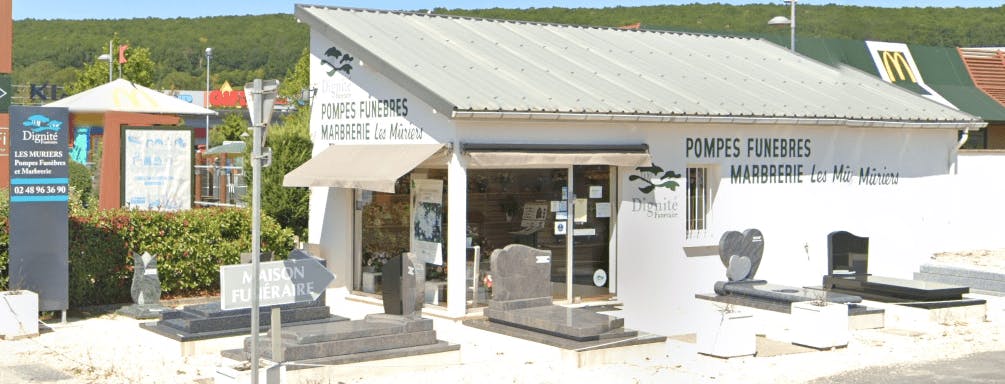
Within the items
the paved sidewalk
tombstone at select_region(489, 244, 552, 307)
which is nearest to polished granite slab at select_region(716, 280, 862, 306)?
the paved sidewalk

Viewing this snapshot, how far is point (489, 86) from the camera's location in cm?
1462

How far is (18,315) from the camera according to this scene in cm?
1239

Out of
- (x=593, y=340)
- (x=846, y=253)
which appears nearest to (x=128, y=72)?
(x=846, y=253)

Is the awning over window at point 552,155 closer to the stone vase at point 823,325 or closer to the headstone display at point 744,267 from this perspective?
the headstone display at point 744,267

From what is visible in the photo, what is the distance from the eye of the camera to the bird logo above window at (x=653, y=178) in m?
15.5

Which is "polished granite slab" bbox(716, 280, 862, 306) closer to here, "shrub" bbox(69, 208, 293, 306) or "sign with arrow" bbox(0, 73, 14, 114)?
"shrub" bbox(69, 208, 293, 306)

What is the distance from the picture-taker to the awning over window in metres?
13.8

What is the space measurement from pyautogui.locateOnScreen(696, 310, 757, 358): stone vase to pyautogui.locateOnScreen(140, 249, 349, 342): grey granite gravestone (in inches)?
151

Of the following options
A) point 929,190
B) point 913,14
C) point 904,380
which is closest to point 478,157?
point 904,380

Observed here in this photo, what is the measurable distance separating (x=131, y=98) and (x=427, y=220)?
7729mm

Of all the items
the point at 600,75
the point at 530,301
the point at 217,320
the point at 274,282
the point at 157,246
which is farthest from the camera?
the point at 600,75

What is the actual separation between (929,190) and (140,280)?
1258 centimetres

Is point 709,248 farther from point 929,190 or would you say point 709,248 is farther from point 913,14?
point 913,14

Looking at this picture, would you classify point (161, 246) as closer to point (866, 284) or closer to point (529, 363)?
point (529, 363)
